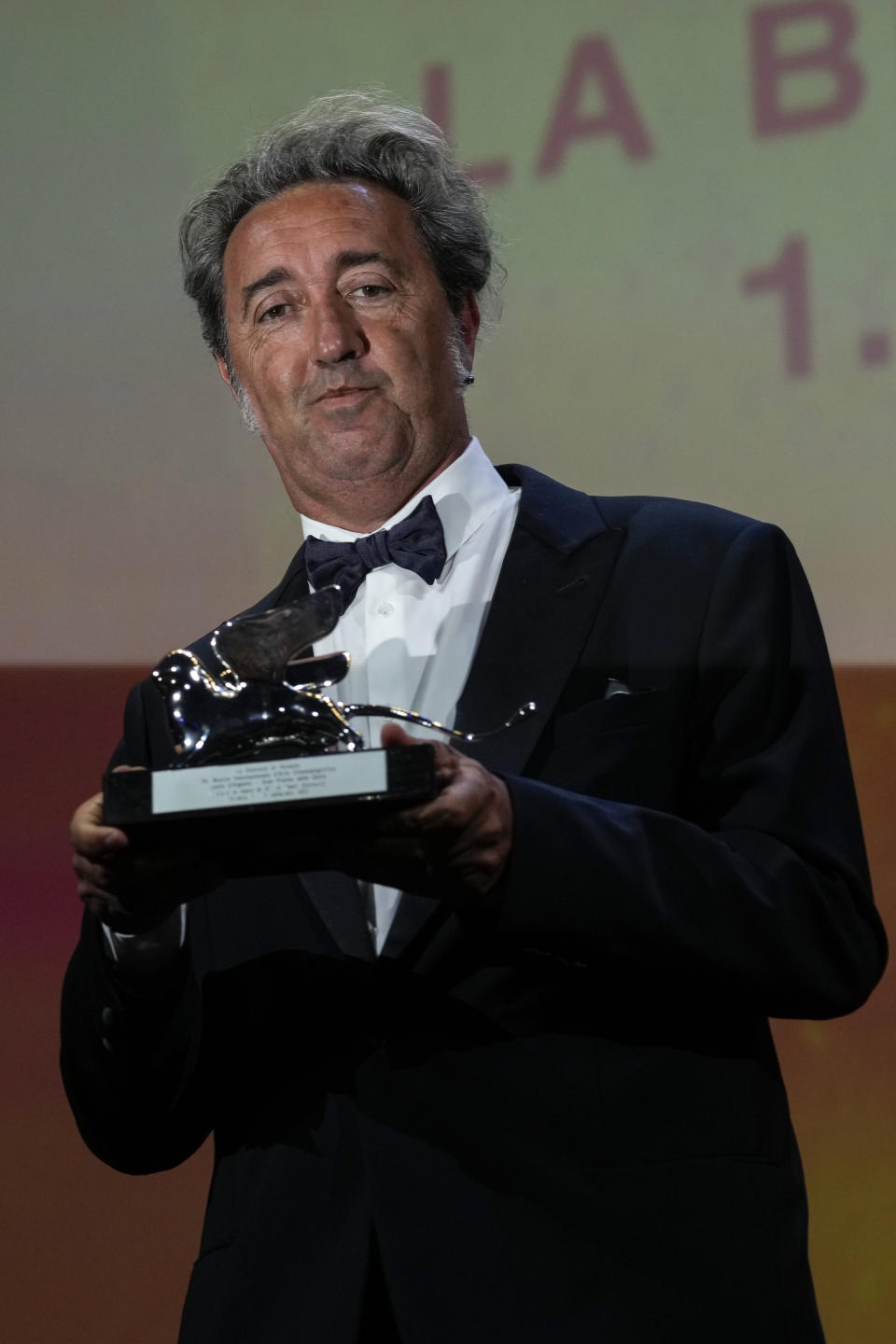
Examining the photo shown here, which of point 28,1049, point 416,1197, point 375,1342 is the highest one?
point 416,1197

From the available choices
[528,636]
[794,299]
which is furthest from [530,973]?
[794,299]

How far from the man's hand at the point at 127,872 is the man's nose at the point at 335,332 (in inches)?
24.5

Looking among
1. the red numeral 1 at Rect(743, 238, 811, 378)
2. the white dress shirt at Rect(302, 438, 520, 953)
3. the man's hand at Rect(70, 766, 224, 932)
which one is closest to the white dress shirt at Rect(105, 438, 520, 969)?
the white dress shirt at Rect(302, 438, 520, 953)

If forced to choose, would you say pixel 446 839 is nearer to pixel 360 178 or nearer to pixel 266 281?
pixel 266 281

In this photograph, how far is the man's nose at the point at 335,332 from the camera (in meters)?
1.68

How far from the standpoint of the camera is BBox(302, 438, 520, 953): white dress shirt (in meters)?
1.52

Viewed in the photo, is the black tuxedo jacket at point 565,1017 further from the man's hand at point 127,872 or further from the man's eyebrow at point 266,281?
the man's eyebrow at point 266,281

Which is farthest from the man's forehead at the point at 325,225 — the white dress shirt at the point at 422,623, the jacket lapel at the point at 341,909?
the jacket lapel at the point at 341,909

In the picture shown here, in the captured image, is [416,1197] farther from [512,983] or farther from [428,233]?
[428,233]

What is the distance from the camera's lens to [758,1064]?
4.39 ft

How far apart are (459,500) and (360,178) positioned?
1.27 feet

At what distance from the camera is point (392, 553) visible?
5.42 ft

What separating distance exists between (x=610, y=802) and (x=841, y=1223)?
1.24 m

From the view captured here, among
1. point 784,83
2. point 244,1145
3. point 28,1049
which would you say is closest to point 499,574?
point 244,1145
